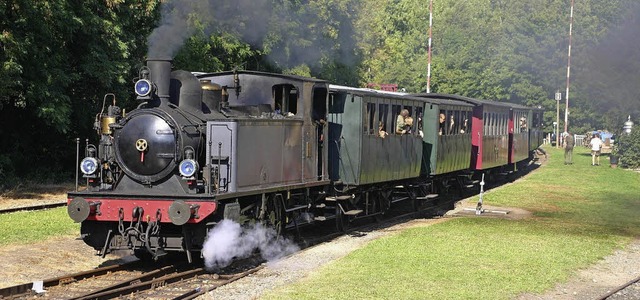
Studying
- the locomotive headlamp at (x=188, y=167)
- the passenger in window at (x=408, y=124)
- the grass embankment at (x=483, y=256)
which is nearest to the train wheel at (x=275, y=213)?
the grass embankment at (x=483, y=256)

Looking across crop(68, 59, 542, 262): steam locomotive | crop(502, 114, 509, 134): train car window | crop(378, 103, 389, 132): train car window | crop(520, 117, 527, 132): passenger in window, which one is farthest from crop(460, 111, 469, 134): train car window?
crop(520, 117, 527, 132): passenger in window

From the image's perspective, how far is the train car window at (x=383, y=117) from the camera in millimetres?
18281

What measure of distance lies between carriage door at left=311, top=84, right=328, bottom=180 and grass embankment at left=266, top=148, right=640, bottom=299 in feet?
6.27

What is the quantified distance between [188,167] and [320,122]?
427 cm

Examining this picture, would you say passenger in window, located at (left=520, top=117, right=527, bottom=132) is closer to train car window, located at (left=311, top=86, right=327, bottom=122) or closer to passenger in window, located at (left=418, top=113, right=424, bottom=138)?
passenger in window, located at (left=418, top=113, right=424, bottom=138)

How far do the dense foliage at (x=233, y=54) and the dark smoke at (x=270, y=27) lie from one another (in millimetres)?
61

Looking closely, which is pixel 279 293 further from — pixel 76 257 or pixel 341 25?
pixel 341 25

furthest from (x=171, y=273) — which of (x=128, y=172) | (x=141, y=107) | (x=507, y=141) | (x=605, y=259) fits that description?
(x=507, y=141)

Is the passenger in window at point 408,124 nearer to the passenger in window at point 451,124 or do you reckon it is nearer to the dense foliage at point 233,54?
the passenger in window at point 451,124

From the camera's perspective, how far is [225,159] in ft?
40.1

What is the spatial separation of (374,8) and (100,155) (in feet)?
302

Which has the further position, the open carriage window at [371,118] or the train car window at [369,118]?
the open carriage window at [371,118]

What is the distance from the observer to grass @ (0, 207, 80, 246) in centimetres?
1528

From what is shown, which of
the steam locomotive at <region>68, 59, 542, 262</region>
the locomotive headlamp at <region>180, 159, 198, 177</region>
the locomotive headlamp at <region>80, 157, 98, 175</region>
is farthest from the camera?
the locomotive headlamp at <region>80, 157, 98, 175</region>
